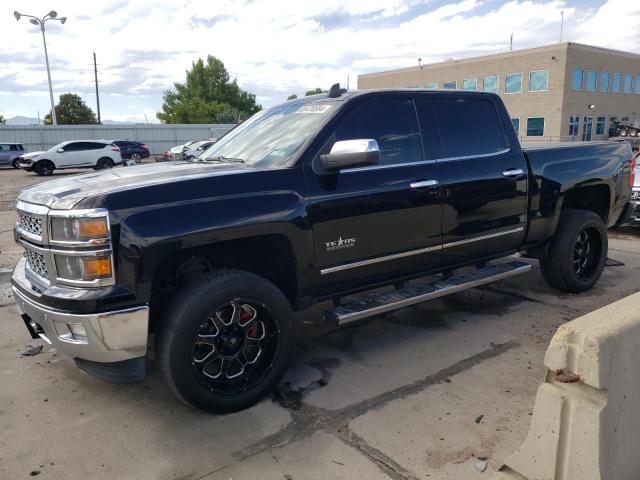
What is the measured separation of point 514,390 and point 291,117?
256 centimetres

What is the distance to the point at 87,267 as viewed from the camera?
2871 mm

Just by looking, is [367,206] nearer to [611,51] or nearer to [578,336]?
[578,336]

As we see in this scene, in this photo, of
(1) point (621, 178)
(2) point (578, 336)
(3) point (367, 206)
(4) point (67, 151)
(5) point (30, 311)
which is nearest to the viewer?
(2) point (578, 336)

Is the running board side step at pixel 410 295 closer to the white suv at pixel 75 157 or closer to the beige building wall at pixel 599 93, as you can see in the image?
the white suv at pixel 75 157

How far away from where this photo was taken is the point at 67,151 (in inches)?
1004

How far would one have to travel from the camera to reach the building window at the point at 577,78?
42.2 metres

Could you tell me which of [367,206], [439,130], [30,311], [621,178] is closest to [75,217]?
[30,311]

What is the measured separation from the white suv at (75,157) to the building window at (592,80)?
37318 mm

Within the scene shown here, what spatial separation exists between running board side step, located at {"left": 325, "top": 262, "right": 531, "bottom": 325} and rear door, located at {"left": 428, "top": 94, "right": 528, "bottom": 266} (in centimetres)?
16

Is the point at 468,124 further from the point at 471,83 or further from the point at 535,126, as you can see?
the point at 471,83

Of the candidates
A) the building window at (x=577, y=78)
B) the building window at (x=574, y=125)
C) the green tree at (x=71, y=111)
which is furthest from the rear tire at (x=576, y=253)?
the green tree at (x=71, y=111)

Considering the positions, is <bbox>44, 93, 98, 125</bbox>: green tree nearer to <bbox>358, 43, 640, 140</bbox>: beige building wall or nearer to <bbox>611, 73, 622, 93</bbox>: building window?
Answer: <bbox>358, 43, 640, 140</bbox>: beige building wall

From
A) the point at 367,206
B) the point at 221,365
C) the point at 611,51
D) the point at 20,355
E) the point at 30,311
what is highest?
the point at 611,51

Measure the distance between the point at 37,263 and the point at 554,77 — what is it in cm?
4556
